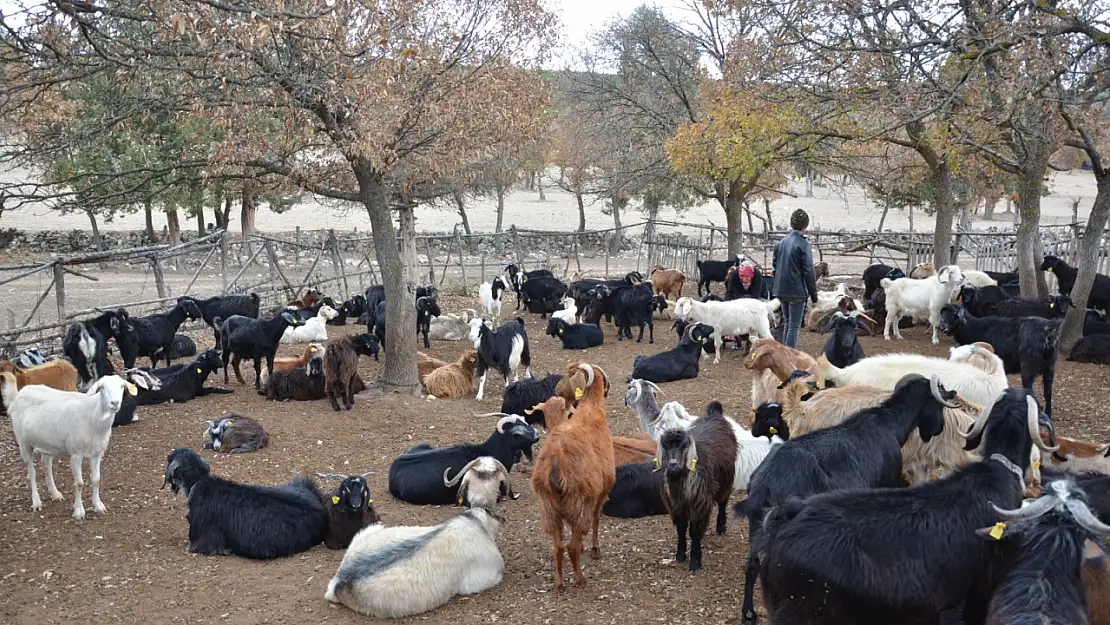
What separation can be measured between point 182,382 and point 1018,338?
10.9 metres

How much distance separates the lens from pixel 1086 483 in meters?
5.21

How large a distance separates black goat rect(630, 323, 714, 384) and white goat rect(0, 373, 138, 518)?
6890 mm

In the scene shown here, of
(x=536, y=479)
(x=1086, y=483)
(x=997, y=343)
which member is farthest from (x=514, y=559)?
(x=997, y=343)

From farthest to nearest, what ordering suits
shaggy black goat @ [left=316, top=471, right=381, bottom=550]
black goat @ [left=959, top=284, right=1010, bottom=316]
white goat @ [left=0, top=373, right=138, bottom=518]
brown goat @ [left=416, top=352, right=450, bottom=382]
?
black goat @ [left=959, top=284, right=1010, bottom=316] → brown goat @ [left=416, top=352, right=450, bottom=382] → white goat @ [left=0, top=373, right=138, bottom=518] → shaggy black goat @ [left=316, top=471, right=381, bottom=550]

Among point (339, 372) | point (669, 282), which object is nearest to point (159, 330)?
point (339, 372)

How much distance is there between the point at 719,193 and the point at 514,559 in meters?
17.3

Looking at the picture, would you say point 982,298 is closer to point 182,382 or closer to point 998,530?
point 998,530

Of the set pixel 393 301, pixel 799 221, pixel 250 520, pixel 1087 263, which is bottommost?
pixel 250 520

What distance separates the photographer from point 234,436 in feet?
30.6

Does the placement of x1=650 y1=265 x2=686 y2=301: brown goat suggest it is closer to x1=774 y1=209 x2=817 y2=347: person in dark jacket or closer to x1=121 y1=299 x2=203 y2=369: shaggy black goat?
x1=774 y1=209 x2=817 y2=347: person in dark jacket

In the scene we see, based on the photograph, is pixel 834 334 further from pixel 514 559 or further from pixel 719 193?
pixel 719 193

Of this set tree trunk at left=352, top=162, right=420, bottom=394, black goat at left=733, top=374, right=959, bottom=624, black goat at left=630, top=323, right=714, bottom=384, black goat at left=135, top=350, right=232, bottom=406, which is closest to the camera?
black goat at left=733, top=374, right=959, bottom=624

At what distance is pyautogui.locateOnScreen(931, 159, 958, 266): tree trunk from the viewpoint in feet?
50.4

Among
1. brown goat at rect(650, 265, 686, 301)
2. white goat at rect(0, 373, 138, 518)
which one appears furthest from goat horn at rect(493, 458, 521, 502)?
brown goat at rect(650, 265, 686, 301)
